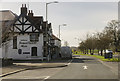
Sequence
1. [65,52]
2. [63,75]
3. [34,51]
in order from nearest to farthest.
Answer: [63,75]
[34,51]
[65,52]

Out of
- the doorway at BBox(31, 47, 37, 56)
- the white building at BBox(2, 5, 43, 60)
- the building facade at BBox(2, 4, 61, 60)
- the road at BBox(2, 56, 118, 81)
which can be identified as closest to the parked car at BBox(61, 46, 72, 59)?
the building facade at BBox(2, 4, 61, 60)

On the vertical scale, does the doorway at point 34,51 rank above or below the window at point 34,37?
below

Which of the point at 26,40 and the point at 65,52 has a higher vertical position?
the point at 26,40

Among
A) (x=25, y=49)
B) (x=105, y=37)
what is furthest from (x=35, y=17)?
(x=105, y=37)

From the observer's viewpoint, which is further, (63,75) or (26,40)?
(26,40)

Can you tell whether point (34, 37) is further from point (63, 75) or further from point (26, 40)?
point (63, 75)

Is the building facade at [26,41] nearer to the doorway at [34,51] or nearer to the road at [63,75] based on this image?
the doorway at [34,51]

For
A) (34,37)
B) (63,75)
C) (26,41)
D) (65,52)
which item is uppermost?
(34,37)

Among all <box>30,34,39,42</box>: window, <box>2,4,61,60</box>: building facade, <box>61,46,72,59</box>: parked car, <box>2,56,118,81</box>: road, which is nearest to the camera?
<box>2,56,118,81</box>: road

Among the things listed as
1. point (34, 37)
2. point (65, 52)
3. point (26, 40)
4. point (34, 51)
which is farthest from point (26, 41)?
point (65, 52)

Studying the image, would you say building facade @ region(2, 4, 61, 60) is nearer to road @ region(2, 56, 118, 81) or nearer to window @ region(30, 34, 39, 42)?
window @ region(30, 34, 39, 42)

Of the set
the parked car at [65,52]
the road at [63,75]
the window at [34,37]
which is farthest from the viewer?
the parked car at [65,52]

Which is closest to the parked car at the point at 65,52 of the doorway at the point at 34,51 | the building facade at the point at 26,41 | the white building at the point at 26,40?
the building facade at the point at 26,41

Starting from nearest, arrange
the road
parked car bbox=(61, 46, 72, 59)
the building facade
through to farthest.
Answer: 1. the road
2. the building facade
3. parked car bbox=(61, 46, 72, 59)
